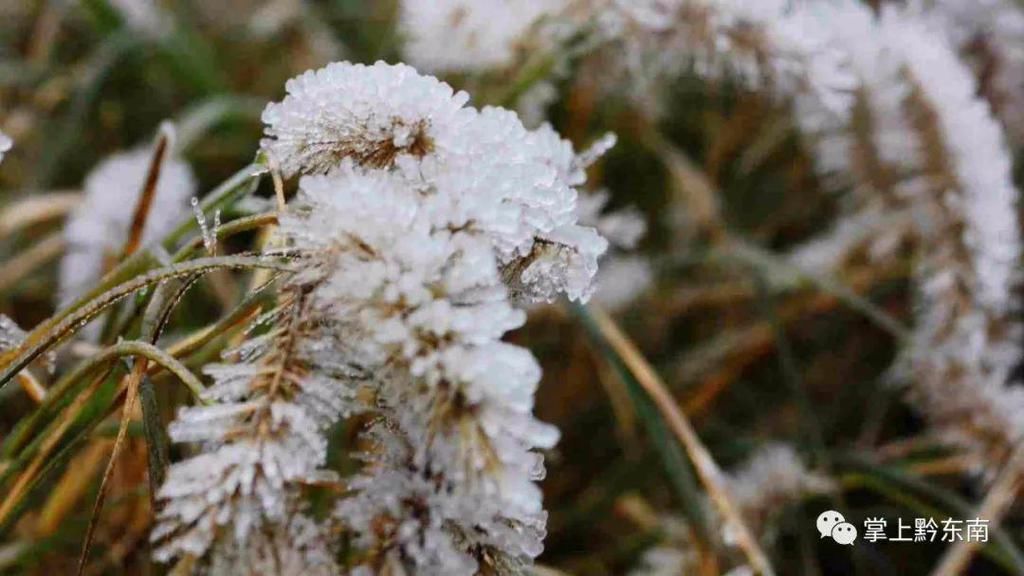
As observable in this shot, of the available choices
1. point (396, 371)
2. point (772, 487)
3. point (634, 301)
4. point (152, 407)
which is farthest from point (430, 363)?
point (634, 301)

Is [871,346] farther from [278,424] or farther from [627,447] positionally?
[278,424]

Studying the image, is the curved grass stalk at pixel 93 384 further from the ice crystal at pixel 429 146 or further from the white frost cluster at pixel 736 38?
the white frost cluster at pixel 736 38

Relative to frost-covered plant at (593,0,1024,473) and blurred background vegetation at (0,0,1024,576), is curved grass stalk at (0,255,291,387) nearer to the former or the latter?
blurred background vegetation at (0,0,1024,576)

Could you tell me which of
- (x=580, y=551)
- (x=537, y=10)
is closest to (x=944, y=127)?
(x=537, y=10)

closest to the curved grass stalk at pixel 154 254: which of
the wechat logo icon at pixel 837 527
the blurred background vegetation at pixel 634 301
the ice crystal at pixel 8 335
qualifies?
the ice crystal at pixel 8 335

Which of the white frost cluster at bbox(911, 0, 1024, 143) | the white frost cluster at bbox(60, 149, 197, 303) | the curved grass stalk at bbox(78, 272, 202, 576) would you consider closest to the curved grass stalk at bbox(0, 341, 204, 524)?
the curved grass stalk at bbox(78, 272, 202, 576)

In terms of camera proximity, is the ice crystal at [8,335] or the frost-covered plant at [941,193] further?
the frost-covered plant at [941,193]

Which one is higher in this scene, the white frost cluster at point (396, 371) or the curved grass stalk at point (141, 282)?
the curved grass stalk at point (141, 282)
